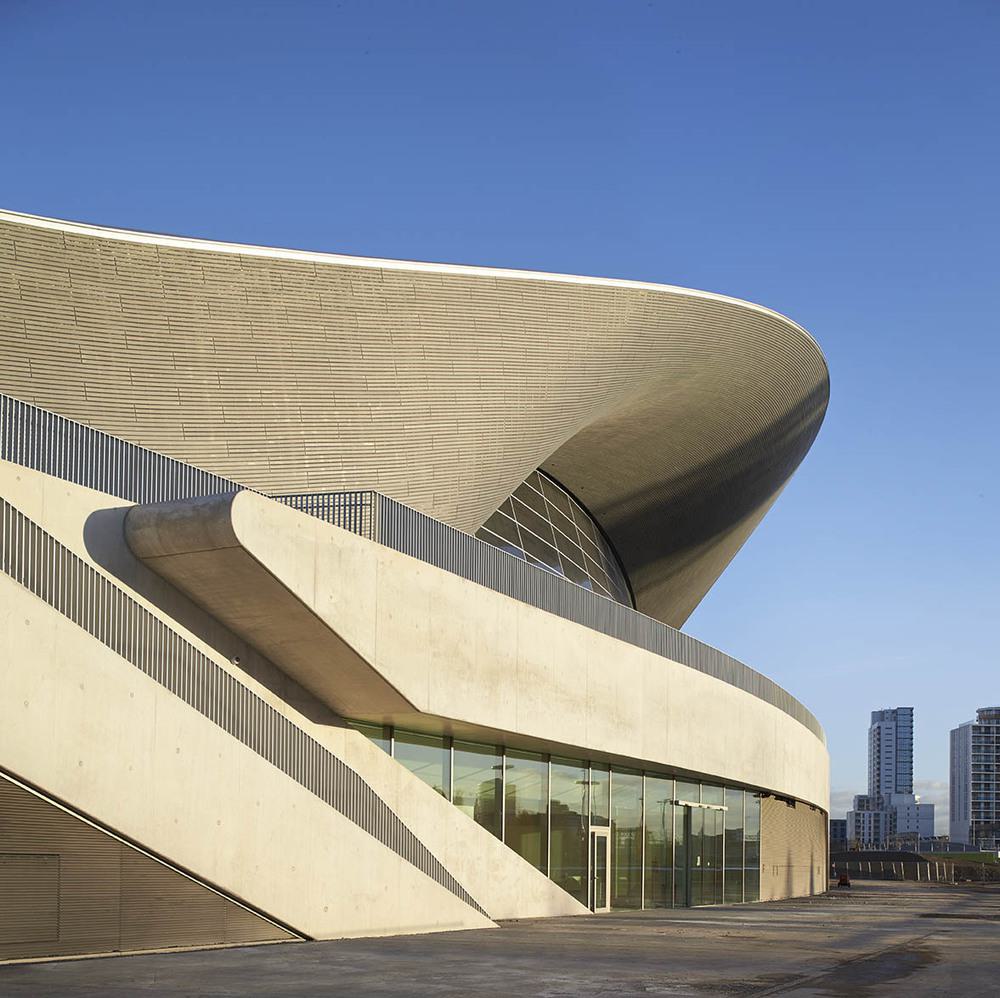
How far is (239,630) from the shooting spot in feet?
64.0

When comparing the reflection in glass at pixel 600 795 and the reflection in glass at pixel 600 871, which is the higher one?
the reflection in glass at pixel 600 795

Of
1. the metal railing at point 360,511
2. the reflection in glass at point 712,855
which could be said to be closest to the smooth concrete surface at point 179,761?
the metal railing at point 360,511

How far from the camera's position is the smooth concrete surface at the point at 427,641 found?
17.9 metres

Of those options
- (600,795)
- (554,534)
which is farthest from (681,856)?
(554,534)

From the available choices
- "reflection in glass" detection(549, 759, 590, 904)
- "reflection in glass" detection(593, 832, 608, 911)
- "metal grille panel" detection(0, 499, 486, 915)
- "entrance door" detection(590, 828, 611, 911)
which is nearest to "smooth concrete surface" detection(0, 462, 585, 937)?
"metal grille panel" detection(0, 499, 486, 915)

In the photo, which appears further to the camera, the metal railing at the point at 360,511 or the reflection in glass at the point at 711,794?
the reflection in glass at the point at 711,794

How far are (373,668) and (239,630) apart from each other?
2044 mm

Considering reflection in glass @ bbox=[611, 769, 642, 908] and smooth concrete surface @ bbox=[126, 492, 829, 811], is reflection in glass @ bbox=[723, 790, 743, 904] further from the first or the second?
reflection in glass @ bbox=[611, 769, 642, 908]

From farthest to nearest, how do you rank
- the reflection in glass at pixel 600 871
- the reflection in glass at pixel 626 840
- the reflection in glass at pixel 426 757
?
the reflection in glass at pixel 626 840, the reflection in glass at pixel 600 871, the reflection in glass at pixel 426 757

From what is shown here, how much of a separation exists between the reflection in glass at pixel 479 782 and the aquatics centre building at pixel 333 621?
0.07 meters

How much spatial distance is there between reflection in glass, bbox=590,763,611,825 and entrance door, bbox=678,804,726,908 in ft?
16.0

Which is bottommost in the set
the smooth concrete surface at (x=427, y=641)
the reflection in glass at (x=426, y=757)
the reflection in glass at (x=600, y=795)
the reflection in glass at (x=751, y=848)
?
the reflection in glass at (x=751, y=848)

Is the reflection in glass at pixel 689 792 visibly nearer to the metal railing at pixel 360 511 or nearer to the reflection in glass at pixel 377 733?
the metal railing at pixel 360 511

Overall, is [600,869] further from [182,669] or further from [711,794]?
[182,669]
